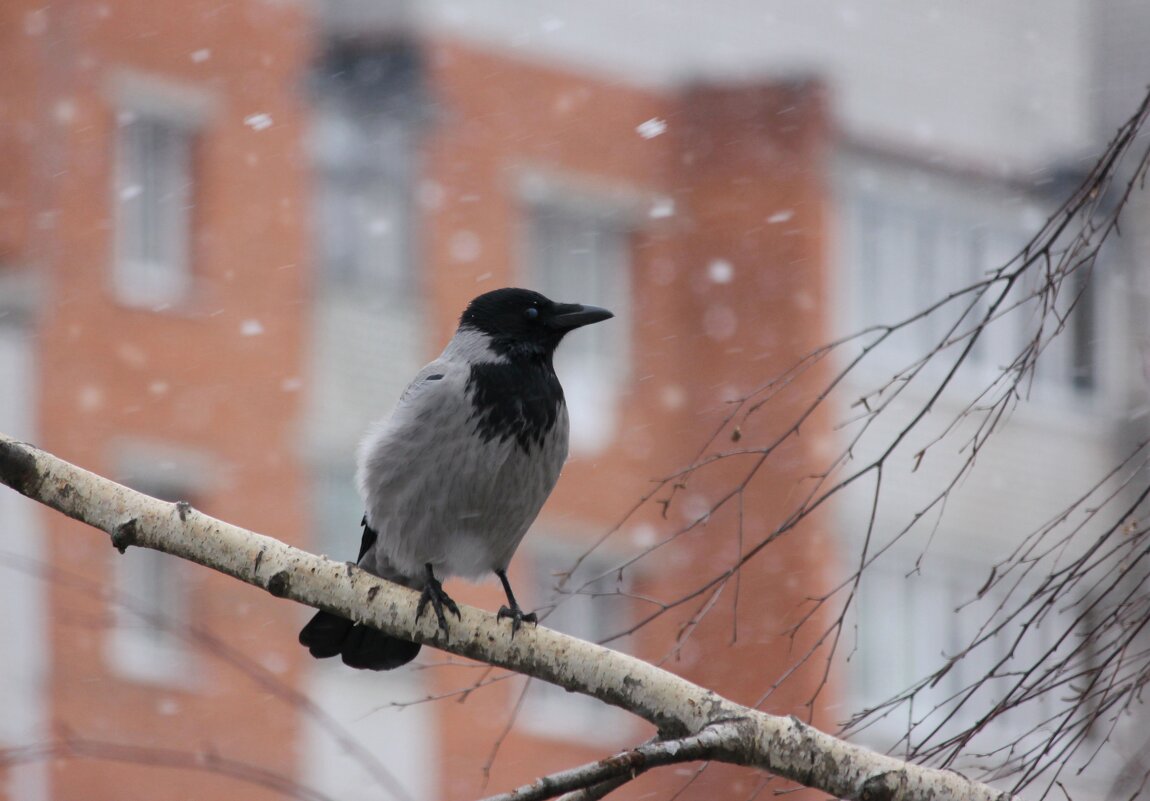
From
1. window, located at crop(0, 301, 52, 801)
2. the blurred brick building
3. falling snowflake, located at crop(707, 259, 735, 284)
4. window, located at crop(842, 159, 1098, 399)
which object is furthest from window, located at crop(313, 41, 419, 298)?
window, located at crop(842, 159, 1098, 399)

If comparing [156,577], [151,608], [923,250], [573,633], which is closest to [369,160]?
[156,577]

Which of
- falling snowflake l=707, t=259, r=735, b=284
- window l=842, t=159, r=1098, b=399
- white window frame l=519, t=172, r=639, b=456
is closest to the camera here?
window l=842, t=159, r=1098, b=399

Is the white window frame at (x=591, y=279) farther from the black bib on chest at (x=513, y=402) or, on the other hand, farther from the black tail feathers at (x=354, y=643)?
the black tail feathers at (x=354, y=643)

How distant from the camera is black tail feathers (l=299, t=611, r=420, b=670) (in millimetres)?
4109

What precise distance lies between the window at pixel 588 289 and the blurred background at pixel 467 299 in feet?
0.12

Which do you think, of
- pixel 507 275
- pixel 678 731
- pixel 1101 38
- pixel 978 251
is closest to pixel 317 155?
pixel 507 275

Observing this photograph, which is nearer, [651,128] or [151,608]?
[151,608]

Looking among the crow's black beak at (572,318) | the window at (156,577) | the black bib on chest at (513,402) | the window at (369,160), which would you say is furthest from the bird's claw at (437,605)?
the window at (369,160)

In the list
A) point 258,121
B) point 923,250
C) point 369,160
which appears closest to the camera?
point 258,121

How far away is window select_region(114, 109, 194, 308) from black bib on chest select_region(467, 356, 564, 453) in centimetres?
817

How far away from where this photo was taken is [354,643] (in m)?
4.13

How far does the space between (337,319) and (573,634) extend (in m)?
3.27

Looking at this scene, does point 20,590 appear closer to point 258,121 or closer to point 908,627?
point 258,121

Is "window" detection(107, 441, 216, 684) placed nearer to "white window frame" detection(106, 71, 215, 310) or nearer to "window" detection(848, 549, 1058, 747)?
"white window frame" detection(106, 71, 215, 310)
